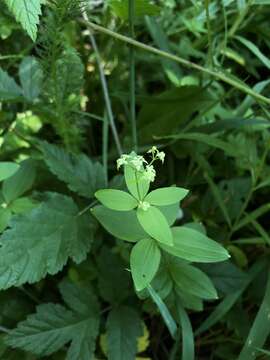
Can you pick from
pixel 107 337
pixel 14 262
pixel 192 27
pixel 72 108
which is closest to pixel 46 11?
pixel 72 108

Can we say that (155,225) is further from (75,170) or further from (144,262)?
(75,170)

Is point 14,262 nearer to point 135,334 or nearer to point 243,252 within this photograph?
point 135,334

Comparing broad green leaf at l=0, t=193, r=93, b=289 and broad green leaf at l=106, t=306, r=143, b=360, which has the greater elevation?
broad green leaf at l=0, t=193, r=93, b=289

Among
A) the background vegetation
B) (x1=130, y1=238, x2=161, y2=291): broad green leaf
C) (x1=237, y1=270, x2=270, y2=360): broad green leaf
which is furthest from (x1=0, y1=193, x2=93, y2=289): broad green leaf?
(x1=237, y1=270, x2=270, y2=360): broad green leaf

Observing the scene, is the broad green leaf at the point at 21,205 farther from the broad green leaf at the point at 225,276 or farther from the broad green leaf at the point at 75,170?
the broad green leaf at the point at 225,276

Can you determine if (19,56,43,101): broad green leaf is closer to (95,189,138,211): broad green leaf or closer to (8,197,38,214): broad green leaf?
(8,197,38,214): broad green leaf

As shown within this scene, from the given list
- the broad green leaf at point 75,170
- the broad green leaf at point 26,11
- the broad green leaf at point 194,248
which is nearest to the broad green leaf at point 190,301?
the broad green leaf at point 194,248
